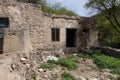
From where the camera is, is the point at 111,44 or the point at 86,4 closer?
the point at 86,4

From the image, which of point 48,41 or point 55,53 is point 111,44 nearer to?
point 48,41

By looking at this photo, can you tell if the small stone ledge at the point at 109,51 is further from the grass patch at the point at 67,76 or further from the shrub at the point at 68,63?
the grass patch at the point at 67,76

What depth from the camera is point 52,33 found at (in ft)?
58.0

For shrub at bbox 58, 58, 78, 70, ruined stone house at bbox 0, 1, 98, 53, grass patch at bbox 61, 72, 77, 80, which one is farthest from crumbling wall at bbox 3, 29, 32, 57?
shrub at bbox 58, 58, 78, 70

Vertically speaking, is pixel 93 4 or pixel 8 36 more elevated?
pixel 93 4

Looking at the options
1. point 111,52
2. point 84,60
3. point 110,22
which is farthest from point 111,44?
point 84,60

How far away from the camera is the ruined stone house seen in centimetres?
1557

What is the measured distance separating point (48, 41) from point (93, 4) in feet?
15.2

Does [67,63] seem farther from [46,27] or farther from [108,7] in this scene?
[108,7]

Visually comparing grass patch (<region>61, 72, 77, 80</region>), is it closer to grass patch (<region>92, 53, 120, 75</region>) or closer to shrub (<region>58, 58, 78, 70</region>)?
shrub (<region>58, 58, 78, 70</region>)

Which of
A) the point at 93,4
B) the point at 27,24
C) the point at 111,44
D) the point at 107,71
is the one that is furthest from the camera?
the point at 111,44

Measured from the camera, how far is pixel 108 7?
19.5 meters

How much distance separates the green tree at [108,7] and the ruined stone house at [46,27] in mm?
1005

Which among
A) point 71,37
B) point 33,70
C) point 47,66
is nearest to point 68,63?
point 47,66
